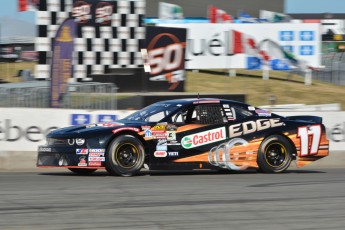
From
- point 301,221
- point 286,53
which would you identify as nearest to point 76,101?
point 301,221

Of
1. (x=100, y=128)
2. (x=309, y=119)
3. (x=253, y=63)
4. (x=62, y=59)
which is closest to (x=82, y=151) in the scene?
(x=100, y=128)

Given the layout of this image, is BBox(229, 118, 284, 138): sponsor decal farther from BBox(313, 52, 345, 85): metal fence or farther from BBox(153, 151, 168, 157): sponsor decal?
BBox(313, 52, 345, 85): metal fence

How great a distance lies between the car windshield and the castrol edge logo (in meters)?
0.50

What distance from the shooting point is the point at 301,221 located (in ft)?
21.3

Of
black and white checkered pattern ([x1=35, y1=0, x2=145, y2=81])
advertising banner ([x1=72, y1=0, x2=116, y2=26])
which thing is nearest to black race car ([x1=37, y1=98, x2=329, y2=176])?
black and white checkered pattern ([x1=35, y1=0, x2=145, y2=81])

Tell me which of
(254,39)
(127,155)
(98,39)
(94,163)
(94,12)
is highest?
(94,12)

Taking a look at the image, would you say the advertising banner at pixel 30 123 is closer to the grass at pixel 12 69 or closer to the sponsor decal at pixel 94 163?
the sponsor decal at pixel 94 163

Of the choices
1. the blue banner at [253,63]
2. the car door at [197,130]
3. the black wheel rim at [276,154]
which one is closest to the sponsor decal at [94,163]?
the car door at [197,130]

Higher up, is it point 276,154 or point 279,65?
point 279,65

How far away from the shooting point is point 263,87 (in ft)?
115

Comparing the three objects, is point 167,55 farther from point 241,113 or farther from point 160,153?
point 160,153

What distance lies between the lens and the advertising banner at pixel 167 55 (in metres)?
27.1

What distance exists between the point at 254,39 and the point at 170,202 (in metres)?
29.8

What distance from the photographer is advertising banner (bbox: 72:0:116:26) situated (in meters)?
31.1
